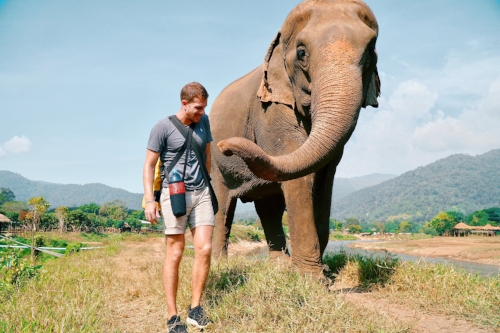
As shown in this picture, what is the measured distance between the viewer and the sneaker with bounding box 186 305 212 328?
386cm

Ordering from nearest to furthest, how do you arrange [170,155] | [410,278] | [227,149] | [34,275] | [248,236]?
[227,149] < [170,155] < [410,278] < [34,275] < [248,236]

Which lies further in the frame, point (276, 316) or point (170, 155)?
point (170, 155)

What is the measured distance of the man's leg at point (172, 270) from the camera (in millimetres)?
4012

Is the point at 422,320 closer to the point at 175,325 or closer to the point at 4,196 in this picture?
the point at 175,325

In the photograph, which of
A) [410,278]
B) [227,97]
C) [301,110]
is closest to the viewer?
[301,110]

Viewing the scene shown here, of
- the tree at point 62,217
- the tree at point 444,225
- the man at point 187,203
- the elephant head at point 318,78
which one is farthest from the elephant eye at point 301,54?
the tree at point 444,225

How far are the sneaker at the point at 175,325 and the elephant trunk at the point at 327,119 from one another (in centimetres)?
152

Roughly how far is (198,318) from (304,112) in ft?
9.24

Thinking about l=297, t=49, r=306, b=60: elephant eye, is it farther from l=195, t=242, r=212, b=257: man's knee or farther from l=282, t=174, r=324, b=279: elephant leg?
l=195, t=242, r=212, b=257: man's knee

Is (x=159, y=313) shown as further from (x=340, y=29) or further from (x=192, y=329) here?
(x=340, y=29)

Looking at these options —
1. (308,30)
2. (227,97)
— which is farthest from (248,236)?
(308,30)

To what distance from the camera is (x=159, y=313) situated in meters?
4.56

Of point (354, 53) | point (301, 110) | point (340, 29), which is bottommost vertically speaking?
point (301, 110)

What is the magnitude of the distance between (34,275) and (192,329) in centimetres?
399
